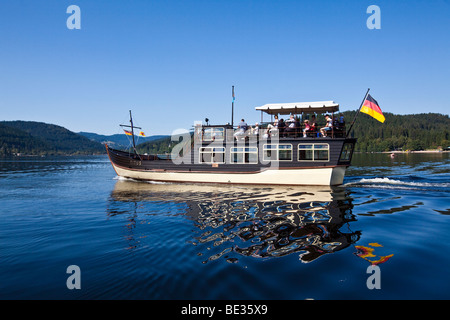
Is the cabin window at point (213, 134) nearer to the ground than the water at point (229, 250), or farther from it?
farther from it

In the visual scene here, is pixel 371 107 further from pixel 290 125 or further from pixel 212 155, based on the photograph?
pixel 212 155

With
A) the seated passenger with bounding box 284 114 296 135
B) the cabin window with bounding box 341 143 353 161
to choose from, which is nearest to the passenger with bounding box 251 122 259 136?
the seated passenger with bounding box 284 114 296 135

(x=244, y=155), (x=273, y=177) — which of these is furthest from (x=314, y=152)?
(x=244, y=155)

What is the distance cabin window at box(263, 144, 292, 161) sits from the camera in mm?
21703

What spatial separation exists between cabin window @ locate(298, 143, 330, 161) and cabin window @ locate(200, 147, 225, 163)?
23.2 feet

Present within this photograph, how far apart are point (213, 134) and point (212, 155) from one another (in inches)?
80.2

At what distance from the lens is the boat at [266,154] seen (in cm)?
2062

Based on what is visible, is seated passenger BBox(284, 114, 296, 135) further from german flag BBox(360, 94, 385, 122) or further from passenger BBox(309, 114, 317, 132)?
german flag BBox(360, 94, 385, 122)

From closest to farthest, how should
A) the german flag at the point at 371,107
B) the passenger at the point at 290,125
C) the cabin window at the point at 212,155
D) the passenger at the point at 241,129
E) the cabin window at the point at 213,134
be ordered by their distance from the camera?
the german flag at the point at 371,107 → the passenger at the point at 290,125 → the passenger at the point at 241,129 → the cabin window at the point at 212,155 → the cabin window at the point at 213,134

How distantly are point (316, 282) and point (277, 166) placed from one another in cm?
1654

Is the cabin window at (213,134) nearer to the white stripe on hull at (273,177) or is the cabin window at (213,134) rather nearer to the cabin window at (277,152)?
the white stripe on hull at (273,177)

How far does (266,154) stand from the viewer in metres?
22.3

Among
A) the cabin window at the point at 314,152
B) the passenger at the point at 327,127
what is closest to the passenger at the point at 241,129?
the cabin window at the point at 314,152

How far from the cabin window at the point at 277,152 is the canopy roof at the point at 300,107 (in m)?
3.18
